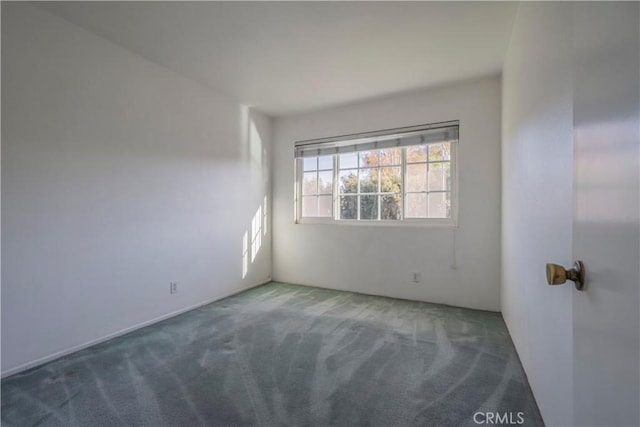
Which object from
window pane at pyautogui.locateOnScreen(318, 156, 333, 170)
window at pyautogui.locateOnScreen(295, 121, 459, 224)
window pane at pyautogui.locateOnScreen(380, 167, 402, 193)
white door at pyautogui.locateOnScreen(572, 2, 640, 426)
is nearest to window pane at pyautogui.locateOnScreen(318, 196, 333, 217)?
window at pyautogui.locateOnScreen(295, 121, 459, 224)

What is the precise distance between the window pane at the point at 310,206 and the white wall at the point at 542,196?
2.51 metres

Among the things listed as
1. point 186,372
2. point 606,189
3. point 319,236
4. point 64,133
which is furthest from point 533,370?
point 64,133

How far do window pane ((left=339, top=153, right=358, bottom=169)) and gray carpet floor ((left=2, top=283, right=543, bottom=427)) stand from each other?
6.62 feet

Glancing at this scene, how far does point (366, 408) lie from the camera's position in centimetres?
162

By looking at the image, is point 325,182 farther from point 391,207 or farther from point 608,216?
point 608,216

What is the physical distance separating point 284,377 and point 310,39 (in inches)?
100

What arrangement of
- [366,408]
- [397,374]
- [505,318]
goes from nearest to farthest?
1. [366,408]
2. [397,374]
3. [505,318]

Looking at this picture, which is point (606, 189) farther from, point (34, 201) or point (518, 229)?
point (34, 201)

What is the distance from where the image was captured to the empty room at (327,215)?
2.67ft

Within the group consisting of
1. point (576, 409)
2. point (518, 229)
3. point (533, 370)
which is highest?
point (518, 229)

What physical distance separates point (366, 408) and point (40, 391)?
1.94 m

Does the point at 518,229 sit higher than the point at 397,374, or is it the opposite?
the point at 518,229

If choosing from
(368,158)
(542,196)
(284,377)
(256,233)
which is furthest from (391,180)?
(284,377)

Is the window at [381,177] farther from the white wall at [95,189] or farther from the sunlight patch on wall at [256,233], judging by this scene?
the white wall at [95,189]
